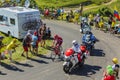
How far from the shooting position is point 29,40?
25.2 metres

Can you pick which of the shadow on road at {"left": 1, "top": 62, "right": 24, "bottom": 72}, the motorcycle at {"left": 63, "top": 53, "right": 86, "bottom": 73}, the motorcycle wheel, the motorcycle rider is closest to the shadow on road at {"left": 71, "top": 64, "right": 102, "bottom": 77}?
the motorcycle at {"left": 63, "top": 53, "right": 86, "bottom": 73}

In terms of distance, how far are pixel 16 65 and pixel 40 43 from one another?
638cm

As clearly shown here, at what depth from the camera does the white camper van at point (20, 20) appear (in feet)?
99.8

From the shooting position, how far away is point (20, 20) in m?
30.4

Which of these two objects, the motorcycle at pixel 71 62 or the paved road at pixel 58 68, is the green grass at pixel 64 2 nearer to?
the paved road at pixel 58 68

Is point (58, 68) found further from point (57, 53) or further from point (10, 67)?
point (10, 67)

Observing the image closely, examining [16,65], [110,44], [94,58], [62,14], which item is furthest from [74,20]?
[16,65]

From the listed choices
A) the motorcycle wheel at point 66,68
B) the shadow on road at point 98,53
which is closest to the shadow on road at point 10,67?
the motorcycle wheel at point 66,68

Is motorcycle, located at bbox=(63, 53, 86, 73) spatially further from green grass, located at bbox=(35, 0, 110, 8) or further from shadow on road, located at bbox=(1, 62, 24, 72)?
green grass, located at bbox=(35, 0, 110, 8)

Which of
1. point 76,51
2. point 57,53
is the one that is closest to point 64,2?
point 57,53

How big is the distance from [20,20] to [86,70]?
10.5 m

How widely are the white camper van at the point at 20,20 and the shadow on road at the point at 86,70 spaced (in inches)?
377

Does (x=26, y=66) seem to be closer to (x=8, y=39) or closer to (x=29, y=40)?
(x=29, y=40)

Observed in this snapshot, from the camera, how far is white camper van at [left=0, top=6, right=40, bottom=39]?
99.8 feet
